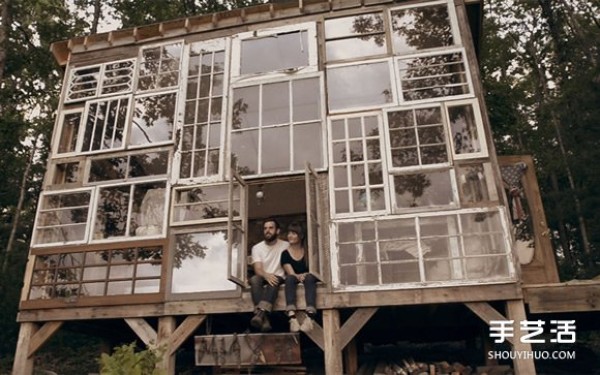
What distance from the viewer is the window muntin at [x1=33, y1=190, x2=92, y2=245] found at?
8.63m

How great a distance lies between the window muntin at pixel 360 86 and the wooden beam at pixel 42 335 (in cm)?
600

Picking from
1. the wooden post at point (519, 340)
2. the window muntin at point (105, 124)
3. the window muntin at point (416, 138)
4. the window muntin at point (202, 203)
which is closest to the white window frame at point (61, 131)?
the window muntin at point (105, 124)

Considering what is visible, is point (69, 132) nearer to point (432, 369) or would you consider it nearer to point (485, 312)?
point (432, 369)

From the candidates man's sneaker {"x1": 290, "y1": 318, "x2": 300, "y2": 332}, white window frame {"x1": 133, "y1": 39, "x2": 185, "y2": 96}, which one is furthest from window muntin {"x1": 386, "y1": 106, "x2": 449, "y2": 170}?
white window frame {"x1": 133, "y1": 39, "x2": 185, "y2": 96}

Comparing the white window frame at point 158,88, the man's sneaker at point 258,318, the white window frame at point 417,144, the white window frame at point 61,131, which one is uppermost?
the white window frame at point 158,88

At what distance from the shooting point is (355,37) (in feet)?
30.0

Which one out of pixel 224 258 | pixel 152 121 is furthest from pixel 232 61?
pixel 224 258

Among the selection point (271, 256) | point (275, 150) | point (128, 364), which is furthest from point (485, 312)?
point (128, 364)

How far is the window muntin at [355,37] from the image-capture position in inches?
355

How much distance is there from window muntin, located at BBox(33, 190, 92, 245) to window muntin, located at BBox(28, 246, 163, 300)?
0.33m

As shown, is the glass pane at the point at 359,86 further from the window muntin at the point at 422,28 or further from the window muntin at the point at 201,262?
the window muntin at the point at 201,262

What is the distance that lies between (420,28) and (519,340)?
18.3ft

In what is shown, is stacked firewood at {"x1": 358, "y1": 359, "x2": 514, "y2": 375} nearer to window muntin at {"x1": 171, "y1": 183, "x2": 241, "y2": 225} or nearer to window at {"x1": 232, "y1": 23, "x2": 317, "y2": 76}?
window muntin at {"x1": 171, "y1": 183, "x2": 241, "y2": 225}

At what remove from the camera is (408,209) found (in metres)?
7.50
